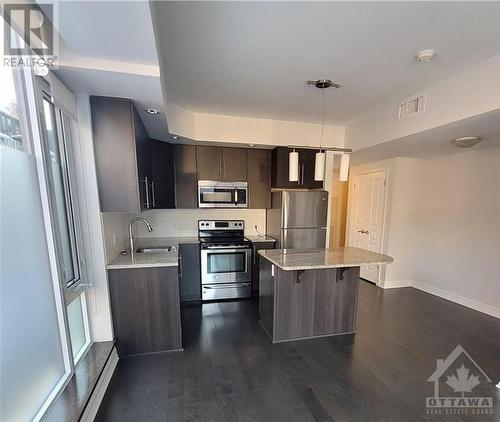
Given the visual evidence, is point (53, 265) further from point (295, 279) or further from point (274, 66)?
point (274, 66)

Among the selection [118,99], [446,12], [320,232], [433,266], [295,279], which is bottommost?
[433,266]

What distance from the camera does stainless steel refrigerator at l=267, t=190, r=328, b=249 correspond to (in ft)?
11.7

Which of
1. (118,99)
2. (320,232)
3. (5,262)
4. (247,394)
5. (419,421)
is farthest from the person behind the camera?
(320,232)

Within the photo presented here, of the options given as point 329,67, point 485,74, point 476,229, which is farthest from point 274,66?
point 476,229

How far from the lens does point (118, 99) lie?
1.99m

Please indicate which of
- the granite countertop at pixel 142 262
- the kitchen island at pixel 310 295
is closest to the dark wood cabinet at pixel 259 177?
the kitchen island at pixel 310 295

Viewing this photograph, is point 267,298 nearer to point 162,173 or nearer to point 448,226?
point 162,173

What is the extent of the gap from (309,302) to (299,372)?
2.30ft

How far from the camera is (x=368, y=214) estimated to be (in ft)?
14.7

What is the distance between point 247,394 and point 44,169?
7.24 feet

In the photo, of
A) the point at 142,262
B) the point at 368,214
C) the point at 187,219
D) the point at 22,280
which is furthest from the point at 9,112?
the point at 368,214

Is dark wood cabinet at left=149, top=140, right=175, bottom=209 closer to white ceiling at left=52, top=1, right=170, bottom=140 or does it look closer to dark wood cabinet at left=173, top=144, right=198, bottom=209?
dark wood cabinet at left=173, top=144, right=198, bottom=209

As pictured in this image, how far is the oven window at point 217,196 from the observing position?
3.63 m

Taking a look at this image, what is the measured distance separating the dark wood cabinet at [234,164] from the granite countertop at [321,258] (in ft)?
4.86
